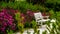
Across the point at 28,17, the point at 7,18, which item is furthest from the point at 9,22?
the point at 28,17

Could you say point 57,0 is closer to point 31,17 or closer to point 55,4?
point 55,4

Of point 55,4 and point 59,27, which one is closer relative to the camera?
point 59,27

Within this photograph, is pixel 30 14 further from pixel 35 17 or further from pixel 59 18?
pixel 59 18

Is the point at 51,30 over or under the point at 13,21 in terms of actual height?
over

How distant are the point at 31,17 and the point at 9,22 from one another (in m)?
2.34

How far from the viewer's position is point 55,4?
18.0 metres

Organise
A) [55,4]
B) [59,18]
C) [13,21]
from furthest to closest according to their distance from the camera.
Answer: [55,4] < [13,21] < [59,18]

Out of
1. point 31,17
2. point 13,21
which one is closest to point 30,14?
point 31,17

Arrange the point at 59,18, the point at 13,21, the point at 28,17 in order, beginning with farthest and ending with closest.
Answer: the point at 28,17, the point at 13,21, the point at 59,18

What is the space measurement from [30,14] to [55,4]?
18.9 ft

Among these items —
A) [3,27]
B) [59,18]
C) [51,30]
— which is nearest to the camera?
[51,30]

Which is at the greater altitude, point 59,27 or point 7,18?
point 59,27

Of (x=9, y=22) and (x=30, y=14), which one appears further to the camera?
(x=30, y=14)

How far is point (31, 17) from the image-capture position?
40.7ft
